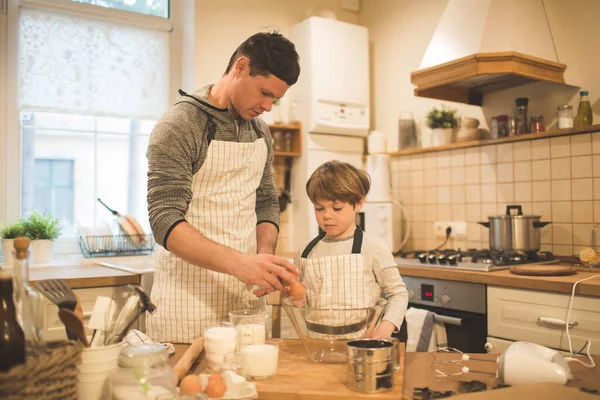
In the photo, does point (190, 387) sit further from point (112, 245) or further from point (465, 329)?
point (112, 245)

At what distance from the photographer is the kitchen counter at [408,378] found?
97 centimetres

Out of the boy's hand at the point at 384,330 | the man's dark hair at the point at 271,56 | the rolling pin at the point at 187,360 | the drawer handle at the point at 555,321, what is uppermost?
the man's dark hair at the point at 271,56

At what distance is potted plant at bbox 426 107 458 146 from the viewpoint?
10.0 ft

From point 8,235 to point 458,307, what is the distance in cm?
197

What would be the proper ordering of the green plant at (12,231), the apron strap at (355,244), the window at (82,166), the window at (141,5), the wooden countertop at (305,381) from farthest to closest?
the window at (141,5) → the window at (82,166) → the green plant at (12,231) → the apron strap at (355,244) → the wooden countertop at (305,381)

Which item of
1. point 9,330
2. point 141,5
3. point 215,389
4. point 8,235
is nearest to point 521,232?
point 215,389

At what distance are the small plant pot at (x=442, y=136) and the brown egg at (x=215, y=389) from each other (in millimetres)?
2430

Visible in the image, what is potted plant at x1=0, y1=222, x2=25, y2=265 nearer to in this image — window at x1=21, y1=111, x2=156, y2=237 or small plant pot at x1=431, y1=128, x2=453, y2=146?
window at x1=21, y1=111, x2=156, y2=237

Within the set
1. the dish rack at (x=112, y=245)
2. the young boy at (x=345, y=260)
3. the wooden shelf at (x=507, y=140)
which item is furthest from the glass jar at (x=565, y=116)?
the dish rack at (x=112, y=245)

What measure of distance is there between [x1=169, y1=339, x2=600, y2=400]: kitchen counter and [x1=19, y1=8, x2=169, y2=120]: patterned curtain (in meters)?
2.08

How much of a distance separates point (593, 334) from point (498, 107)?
4.54 ft

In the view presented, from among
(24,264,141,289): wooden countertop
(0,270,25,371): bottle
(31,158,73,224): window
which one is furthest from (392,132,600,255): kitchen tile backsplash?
(0,270,25,371): bottle

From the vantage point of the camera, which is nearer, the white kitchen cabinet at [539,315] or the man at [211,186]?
the man at [211,186]

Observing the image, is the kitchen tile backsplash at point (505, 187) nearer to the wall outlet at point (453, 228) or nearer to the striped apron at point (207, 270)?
the wall outlet at point (453, 228)
